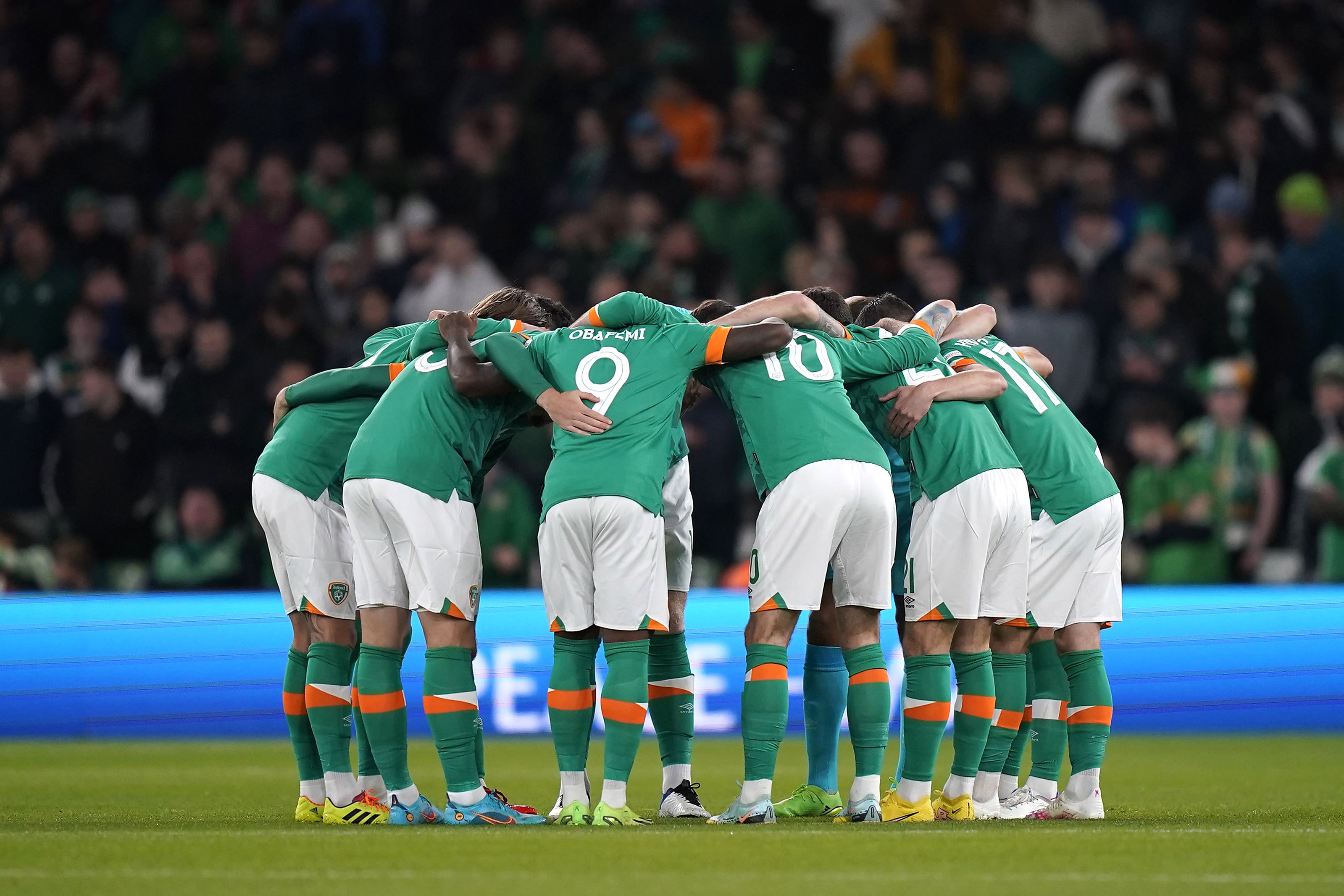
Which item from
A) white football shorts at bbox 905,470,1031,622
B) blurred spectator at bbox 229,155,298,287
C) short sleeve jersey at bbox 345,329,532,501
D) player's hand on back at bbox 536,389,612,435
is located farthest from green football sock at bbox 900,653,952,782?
blurred spectator at bbox 229,155,298,287

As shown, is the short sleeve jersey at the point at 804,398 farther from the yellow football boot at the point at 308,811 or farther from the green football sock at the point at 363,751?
the yellow football boot at the point at 308,811

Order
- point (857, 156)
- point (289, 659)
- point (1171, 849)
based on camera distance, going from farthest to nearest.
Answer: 1. point (857, 156)
2. point (289, 659)
3. point (1171, 849)

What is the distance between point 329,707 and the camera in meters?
8.20

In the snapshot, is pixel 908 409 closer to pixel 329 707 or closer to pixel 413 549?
pixel 413 549

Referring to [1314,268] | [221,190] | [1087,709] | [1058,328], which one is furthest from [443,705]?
[221,190]

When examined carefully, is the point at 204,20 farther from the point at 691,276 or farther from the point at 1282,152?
the point at 1282,152

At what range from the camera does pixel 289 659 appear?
847 centimetres

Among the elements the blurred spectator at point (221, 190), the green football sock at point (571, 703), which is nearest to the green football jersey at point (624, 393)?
the green football sock at point (571, 703)

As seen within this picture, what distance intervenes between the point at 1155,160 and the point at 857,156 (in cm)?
264

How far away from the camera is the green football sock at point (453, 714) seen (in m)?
7.77

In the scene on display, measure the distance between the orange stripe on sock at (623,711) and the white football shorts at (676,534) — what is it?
3.16 feet

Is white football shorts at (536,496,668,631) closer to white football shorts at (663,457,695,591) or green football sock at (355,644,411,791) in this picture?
white football shorts at (663,457,695,591)

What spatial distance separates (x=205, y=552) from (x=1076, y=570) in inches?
317

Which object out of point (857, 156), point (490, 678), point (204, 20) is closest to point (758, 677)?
point (490, 678)
